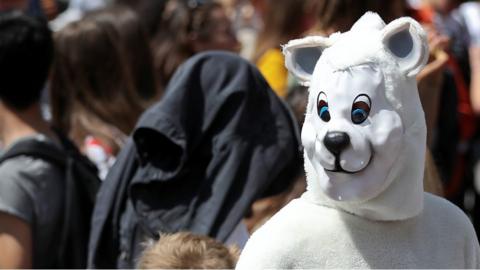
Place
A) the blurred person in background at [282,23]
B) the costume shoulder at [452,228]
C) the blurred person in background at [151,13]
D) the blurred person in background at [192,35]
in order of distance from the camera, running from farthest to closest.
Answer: the blurred person in background at [151,13] < the blurred person in background at [192,35] < the blurred person in background at [282,23] < the costume shoulder at [452,228]

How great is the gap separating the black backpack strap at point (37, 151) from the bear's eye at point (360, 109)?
1729mm

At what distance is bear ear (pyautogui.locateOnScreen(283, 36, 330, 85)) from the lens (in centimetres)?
214

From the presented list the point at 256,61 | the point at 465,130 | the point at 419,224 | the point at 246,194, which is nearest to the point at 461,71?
the point at 465,130

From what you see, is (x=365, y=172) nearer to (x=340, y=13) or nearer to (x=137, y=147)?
(x=137, y=147)

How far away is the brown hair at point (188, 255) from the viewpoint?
2.62 meters

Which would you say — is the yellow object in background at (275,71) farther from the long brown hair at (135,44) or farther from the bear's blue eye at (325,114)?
the bear's blue eye at (325,114)

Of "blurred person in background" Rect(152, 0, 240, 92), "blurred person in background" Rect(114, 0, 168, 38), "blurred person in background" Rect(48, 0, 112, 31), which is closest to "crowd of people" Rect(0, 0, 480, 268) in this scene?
"blurred person in background" Rect(152, 0, 240, 92)

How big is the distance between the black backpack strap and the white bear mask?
1586 millimetres

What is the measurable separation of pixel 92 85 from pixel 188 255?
177cm

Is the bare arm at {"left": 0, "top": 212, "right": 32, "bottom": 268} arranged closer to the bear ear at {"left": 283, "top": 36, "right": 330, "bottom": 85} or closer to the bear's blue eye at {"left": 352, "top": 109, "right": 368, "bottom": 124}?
the bear ear at {"left": 283, "top": 36, "right": 330, "bottom": 85}

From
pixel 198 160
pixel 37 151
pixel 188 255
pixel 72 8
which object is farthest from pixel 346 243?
pixel 72 8

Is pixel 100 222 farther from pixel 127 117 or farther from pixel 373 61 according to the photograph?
pixel 373 61

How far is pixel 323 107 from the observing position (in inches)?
79.7

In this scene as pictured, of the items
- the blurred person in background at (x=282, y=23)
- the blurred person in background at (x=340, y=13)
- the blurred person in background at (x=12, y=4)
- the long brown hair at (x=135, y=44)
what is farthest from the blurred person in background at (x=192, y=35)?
the blurred person in background at (x=12, y=4)
